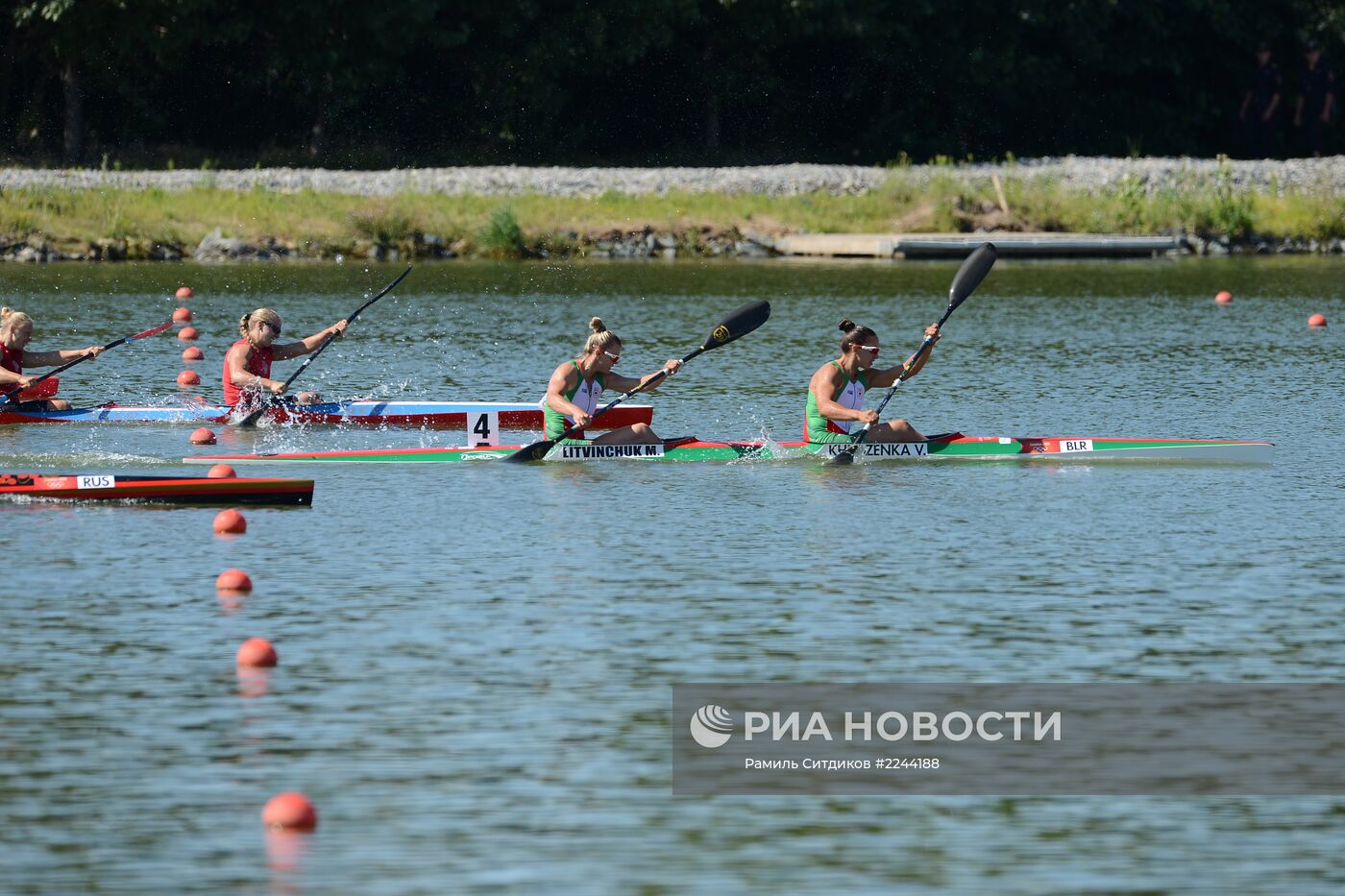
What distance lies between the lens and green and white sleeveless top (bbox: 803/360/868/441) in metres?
18.6

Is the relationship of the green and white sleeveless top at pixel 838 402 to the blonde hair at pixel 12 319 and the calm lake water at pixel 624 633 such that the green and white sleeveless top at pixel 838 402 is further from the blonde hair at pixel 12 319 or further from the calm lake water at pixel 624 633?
the blonde hair at pixel 12 319

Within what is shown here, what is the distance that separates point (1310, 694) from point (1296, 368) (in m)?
15.3

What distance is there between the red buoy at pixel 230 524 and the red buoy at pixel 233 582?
6.54 ft

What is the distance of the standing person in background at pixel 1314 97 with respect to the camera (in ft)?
189

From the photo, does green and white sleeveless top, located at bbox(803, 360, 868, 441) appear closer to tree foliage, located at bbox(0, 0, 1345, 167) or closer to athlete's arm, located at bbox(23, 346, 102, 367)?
athlete's arm, located at bbox(23, 346, 102, 367)

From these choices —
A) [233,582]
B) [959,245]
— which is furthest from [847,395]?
[959,245]

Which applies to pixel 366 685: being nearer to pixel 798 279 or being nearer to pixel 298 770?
pixel 298 770

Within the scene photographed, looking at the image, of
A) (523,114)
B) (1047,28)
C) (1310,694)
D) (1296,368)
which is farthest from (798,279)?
(1310,694)

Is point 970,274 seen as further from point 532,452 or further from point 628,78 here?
point 628,78

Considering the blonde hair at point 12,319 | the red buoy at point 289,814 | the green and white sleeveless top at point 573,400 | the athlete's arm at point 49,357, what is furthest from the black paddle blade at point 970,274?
the red buoy at point 289,814

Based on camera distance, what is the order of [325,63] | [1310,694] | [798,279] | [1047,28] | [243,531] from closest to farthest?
[1310,694] → [243,531] → [798,279] → [325,63] → [1047,28]

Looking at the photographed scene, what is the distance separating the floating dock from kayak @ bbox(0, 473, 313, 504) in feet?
91.8

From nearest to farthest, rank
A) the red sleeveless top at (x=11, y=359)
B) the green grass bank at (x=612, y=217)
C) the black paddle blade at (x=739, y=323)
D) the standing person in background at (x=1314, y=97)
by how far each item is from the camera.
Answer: the black paddle blade at (x=739, y=323)
the red sleeveless top at (x=11, y=359)
the green grass bank at (x=612, y=217)
the standing person in background at (x=1314, y=97)

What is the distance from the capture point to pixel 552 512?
1631 centimetres
